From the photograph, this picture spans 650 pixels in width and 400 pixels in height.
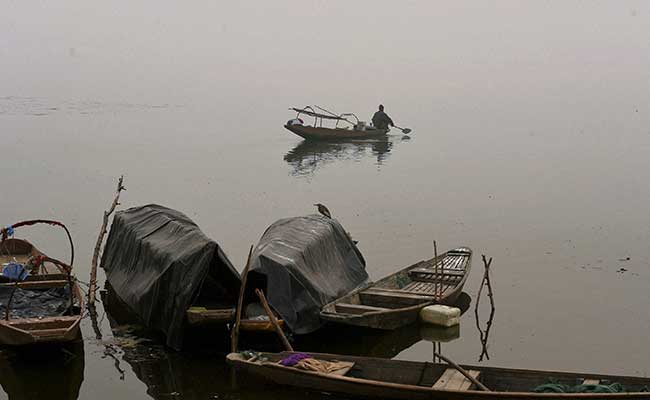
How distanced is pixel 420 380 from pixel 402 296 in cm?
342

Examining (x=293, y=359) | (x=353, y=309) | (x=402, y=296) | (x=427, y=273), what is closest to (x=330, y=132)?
(x=427, y=273)

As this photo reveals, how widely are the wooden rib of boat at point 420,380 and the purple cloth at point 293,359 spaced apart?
0.41 feet

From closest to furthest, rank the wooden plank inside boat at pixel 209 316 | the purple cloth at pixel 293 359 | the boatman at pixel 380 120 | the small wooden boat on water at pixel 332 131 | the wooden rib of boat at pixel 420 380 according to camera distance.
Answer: the wooden rib of boat at pixel 420 380
the purple cloth at pixel 293 359
the wooden plank inside boat at pixel 209 316
the small wooden boat on water at pixel 332 131
the boatman at pixel 380 120

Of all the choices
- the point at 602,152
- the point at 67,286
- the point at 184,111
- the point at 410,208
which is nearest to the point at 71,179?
the point at 410,208

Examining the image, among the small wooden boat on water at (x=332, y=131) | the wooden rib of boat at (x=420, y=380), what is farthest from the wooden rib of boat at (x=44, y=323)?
the small wooden boat on water at (x=332, y=131)

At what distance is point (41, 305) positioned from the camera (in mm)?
13703

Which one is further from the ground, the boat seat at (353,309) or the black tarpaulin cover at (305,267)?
the black tarpaulin cover at (305,267)

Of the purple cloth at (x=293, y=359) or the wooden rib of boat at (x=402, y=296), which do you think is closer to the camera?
the purple cloth at (x=293, y=359)

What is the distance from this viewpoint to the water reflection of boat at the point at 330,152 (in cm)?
3516

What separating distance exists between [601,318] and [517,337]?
1.97 m

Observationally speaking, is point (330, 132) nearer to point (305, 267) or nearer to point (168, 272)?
point (305, 267)

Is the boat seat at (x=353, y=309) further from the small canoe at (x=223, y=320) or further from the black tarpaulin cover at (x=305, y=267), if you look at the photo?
the small canoe at (x=223, y=320)

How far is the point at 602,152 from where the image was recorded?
39469mm

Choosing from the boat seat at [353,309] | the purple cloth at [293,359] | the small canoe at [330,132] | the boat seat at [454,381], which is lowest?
the boat seat at [454,381]
